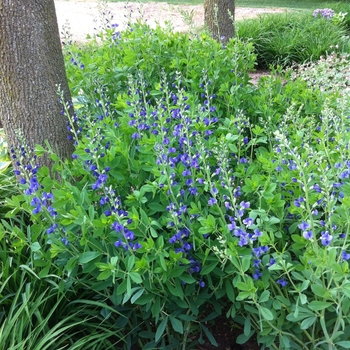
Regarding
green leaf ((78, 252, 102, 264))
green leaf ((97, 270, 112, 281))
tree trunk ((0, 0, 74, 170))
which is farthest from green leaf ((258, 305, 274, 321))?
tree trunk ((0, 0, 74, 170))

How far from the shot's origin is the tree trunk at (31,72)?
269 centimetres

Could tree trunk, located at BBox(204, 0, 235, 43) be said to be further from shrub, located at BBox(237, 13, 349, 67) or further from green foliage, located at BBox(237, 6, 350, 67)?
green foliage, located at BBox(237, 6, 350, 67)

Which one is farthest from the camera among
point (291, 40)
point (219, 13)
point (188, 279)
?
point (291, 40)

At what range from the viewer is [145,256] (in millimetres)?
1860

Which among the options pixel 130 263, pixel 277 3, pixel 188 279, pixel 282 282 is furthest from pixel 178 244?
pixel 277 3

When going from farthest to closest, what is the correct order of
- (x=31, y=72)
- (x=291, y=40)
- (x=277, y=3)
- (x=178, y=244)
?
(x=277, y=3) → (x=291, y=40) → (x=31, y=72) → (x=178, y=244)

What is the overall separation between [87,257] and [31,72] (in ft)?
4.87

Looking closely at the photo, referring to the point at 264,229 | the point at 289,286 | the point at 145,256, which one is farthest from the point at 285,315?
the point at 145,256

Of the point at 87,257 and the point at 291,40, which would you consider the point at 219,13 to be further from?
the point at 87,257

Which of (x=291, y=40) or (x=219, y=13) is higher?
(x=219, y=13)

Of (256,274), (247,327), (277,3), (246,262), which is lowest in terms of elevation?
(247,327)

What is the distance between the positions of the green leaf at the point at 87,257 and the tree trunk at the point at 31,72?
118 centimetres

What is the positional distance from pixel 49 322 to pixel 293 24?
8.58 meters

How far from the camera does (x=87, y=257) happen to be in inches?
75.9
